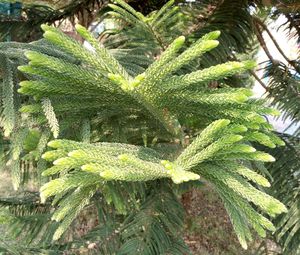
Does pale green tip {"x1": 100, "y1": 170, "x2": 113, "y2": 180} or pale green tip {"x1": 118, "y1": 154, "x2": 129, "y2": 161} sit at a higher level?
pale green tip {"x1": 118, "y1": 154, "x2": 129, "y2": 161}

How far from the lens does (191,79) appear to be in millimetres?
460

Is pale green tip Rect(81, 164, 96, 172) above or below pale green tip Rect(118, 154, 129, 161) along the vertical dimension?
below

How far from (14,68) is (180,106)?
26cm

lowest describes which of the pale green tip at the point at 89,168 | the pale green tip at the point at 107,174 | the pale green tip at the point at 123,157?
the pale green tip at the point at 107,174

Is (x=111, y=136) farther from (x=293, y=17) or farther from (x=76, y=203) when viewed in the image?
(x=293, y=17)

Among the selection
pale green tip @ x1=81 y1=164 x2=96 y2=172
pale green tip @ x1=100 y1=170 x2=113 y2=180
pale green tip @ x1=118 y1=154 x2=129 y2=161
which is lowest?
pale green tip @ x1=100 y1=170 x2=113 y2=180

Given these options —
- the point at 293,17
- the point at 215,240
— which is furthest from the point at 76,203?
the point at 215,240

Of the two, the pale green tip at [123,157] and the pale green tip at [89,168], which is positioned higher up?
the pale green tip at [123,157]

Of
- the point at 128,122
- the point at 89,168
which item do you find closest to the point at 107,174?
the point at 89,168

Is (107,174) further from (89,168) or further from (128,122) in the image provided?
(128,122)

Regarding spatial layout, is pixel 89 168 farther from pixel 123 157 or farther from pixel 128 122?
pixel 128 122

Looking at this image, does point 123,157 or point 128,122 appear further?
point 128,122

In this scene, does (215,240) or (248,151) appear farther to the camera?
(215,240)

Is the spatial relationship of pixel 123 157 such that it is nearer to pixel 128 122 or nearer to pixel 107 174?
pixel 107 174
